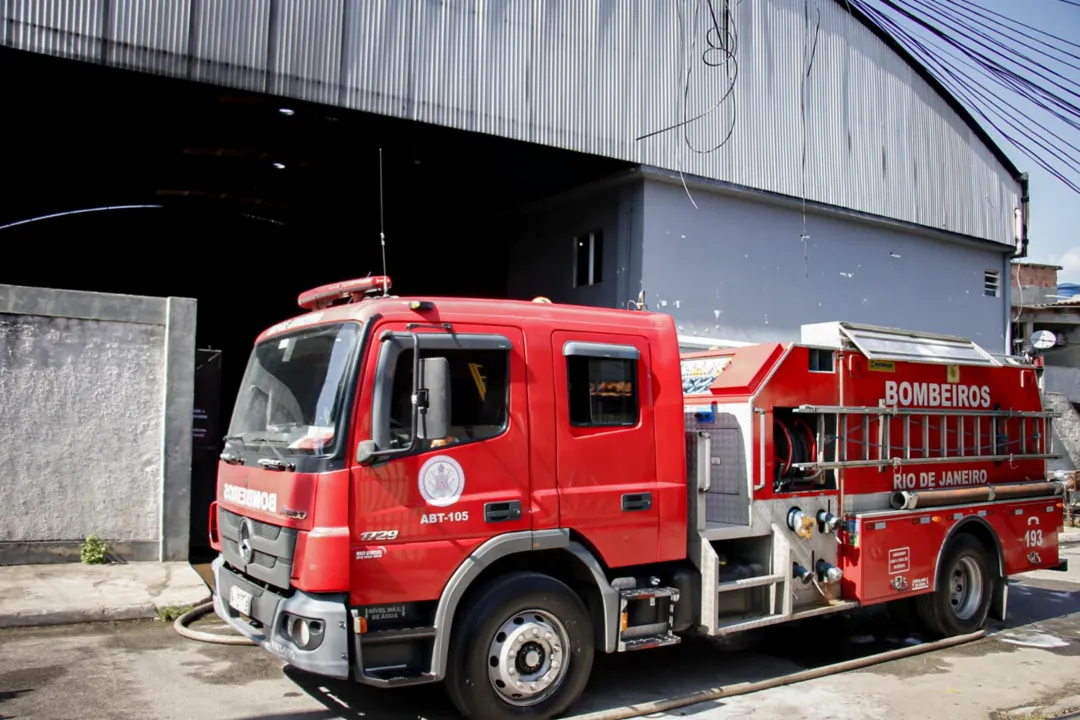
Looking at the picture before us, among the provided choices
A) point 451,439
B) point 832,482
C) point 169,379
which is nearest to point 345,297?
point 451,439

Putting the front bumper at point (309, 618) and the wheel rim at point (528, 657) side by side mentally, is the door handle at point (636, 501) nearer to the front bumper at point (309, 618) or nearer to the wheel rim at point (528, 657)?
the wheel rim at point (528, 657)

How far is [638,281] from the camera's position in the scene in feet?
46.8

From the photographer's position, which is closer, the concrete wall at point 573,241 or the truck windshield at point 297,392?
Result: the truck windshield at point 297,392

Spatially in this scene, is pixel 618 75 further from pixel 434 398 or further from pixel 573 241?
pixel 434 398

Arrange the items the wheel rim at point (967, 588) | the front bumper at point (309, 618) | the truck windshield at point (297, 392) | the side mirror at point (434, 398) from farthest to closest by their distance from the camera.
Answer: the wheel rim at point (967, 588)
the truck windshield at point (297, 392)
the side mirror at point (434, 398)
the front bumper at point (309, 618)

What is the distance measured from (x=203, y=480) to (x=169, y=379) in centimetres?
186

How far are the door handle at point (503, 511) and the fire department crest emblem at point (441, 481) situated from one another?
226 millimetres

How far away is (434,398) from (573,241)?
38.1 feet

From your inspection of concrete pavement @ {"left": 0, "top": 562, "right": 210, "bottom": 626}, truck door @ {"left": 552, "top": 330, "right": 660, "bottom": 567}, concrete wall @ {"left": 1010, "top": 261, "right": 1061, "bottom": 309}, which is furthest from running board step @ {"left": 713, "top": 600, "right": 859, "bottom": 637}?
concrete wall @ {"left": 1010, "top": 261, "right": 1061, "bottom": 309}

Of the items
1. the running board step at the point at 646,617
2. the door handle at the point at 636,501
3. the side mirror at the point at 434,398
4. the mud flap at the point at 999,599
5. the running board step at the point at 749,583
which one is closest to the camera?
the side mirror at the point at 434,398

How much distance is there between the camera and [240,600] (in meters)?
5.59

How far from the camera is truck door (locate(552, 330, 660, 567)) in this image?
19.1 feet

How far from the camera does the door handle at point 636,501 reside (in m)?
6.00

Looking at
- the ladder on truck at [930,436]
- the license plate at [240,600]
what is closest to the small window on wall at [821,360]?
the ladder on truck at [930,436]
